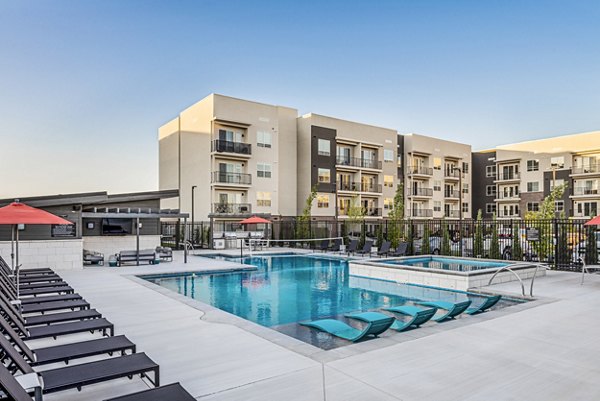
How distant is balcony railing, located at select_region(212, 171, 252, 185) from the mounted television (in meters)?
11.9

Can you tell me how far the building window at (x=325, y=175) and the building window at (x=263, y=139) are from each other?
19.1 feet

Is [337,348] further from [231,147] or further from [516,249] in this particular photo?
[231,147]

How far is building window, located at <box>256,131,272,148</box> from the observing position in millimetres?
34719

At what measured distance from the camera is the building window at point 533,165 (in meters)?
46.8

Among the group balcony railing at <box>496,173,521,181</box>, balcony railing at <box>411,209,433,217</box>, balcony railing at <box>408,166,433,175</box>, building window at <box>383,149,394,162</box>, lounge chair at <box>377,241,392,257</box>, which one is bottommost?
lounge chair at <box>377,241,392,257</box>

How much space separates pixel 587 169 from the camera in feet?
143

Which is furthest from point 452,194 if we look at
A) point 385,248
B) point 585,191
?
point 385,248

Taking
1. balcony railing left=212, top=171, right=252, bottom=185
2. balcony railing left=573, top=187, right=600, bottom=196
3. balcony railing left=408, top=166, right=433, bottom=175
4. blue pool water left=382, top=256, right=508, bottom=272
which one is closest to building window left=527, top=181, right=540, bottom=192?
balcony railing left=573, top=187, right=600, bottom=196

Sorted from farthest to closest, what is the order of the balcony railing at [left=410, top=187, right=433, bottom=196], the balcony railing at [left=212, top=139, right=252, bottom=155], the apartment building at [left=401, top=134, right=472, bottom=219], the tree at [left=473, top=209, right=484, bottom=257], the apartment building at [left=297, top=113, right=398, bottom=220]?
1. the balcony railing at [left=410, top=187, right=433, bottom=196]
2. the apartment building at [left=401, top=134, right=472, bottom=219]
3. the apartment building at [left=297, top=113, right=398, bottom=220]
4. the balcony railing at [left=212, top=139, right=252, bottom=155]
5. the tree at [left=473, top=209, right=484, bottom=257]

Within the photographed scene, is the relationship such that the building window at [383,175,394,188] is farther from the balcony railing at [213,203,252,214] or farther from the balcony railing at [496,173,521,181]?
the balcony railing at [213,203,252,214]

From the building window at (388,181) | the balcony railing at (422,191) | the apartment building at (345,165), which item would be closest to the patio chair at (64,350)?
the apartment building at (345,165)

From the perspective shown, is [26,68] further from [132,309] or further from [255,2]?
[132,309]

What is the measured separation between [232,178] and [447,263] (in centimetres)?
2038

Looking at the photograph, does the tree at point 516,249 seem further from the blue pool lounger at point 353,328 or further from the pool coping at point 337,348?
the blue pool lounger at point 353,328
